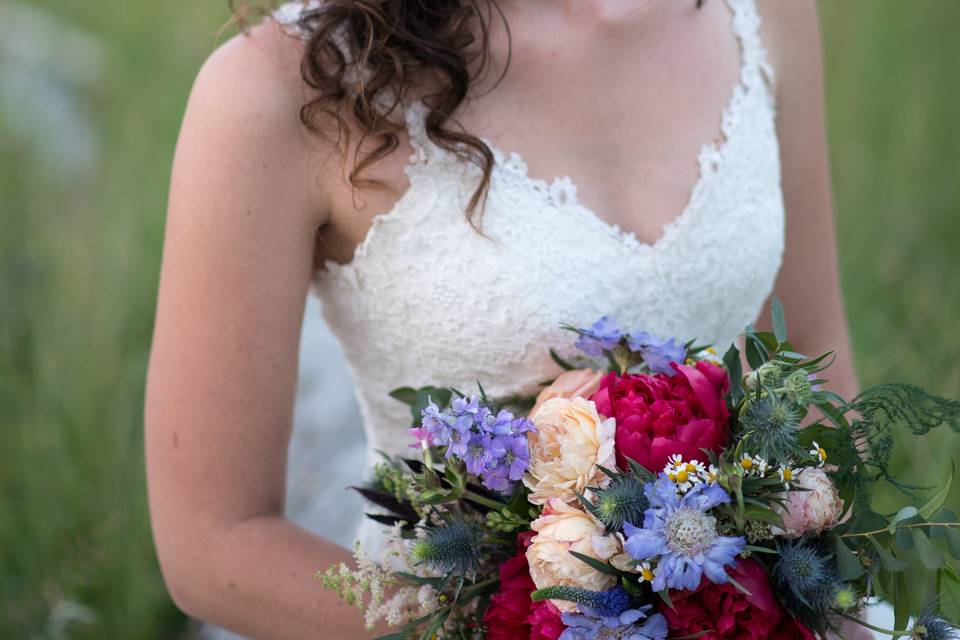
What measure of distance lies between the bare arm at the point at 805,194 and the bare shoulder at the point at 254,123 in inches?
37.7

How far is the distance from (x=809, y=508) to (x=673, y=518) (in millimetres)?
152

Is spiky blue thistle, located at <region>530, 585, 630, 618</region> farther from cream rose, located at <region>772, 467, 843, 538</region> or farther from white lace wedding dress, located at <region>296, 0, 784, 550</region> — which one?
white lace wedding dress, located at <region>296, 0, 784, 550</region>

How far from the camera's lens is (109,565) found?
2604 millimetres

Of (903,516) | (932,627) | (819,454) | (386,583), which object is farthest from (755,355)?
(386,583)

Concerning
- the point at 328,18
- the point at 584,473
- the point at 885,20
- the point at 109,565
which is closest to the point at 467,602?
the point at 584,473

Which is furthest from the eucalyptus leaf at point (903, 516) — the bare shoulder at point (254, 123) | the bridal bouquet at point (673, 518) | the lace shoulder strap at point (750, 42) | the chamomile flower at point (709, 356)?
the lace shoulder strap at point (750, 42)

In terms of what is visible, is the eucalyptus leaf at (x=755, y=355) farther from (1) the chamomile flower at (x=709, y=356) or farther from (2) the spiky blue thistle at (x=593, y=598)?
(2) the spiky blue thistle at (x=593, y=598)

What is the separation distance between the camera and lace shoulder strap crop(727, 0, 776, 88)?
1.88m

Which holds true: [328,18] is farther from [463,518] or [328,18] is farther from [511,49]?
[463,518]

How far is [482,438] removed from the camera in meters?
1.06

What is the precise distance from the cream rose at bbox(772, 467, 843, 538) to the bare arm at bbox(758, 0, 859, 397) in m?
0.97

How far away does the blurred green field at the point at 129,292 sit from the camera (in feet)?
8.48

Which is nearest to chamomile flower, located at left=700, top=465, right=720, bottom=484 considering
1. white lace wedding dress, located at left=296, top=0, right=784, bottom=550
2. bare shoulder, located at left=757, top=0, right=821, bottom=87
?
white lace wedding dress, located at left=296, top=0, right=784, bottom=550

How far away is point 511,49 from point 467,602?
0.95 meters
